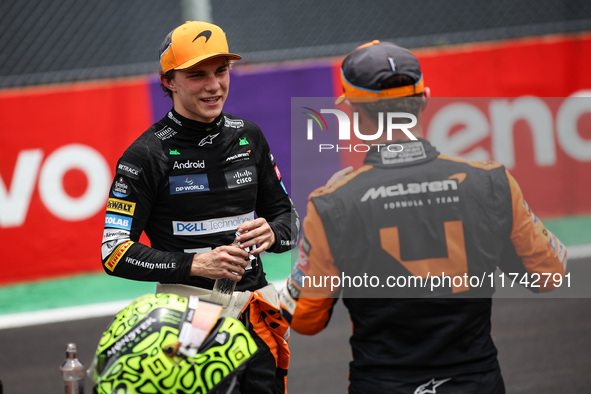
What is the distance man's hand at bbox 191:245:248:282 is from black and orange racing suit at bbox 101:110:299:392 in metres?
0.11

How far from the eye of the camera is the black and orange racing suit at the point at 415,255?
8.23ft

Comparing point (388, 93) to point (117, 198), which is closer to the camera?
point (388, 93)

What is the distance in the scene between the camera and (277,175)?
377 centimetres

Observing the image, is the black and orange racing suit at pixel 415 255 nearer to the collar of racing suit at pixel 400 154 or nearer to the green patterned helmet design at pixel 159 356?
the collar of racing suit at pixel 400 154

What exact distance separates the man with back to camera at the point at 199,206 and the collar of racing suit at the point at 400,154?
0.82 metres

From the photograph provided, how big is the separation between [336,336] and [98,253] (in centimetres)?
294

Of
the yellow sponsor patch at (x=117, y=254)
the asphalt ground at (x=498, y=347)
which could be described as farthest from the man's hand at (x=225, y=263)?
the asphalt ground at (x=498, y=347)

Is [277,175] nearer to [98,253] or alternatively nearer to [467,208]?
[467,208]

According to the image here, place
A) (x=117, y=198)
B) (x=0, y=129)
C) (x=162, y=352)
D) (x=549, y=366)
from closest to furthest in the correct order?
(x=162, y=352) → (x=117, y=198) → (x=549, y=366) → (x=0, y=129)

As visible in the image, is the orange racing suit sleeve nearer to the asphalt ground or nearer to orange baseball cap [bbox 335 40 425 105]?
orange baseball cap [bbox 335 40 425 105]

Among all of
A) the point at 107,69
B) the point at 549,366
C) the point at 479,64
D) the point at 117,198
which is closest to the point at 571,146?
the point at 479,64

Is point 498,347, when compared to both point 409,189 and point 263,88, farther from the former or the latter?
point 409,189

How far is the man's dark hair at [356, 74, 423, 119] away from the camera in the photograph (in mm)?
2551

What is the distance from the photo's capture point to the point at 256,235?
3.26 m
